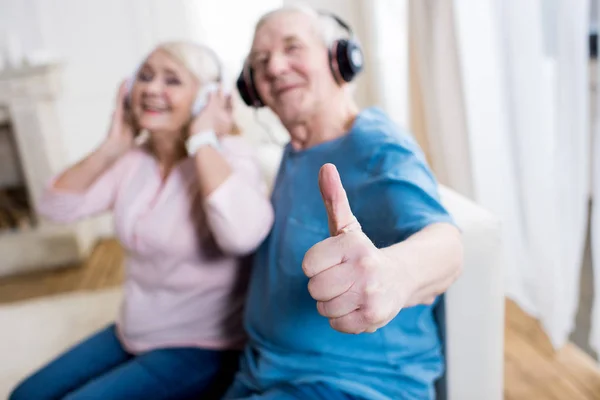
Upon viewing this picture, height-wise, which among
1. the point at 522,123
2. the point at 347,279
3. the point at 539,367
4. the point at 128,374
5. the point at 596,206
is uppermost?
the point at 347,279

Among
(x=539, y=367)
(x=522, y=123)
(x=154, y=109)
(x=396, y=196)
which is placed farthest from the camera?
(x=539, y=367)

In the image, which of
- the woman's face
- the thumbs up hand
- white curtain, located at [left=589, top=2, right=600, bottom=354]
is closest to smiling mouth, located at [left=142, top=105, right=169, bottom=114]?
the woman's face

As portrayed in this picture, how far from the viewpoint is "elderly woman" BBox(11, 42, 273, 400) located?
3.30 ft

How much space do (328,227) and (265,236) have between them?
21 centimetres

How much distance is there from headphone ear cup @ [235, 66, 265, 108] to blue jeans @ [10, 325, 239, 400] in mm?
498

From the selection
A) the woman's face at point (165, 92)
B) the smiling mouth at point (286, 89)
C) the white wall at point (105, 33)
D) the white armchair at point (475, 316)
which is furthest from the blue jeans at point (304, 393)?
the white wall at point (105, 33)

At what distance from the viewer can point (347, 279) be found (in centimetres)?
46

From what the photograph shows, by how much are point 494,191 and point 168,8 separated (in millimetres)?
2109

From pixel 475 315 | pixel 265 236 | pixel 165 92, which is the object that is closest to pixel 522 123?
pixel 475 315

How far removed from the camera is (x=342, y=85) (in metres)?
0.92

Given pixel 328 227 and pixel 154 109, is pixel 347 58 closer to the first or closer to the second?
pixel 328 227

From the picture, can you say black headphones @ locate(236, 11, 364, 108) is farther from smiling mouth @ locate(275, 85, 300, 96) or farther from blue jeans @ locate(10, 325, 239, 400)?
blue jeans @ locate(10, 325, 239, 400)

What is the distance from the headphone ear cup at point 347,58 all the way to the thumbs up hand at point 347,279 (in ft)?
1.44

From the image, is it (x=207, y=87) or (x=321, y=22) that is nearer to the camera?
(x=321, y=22)
